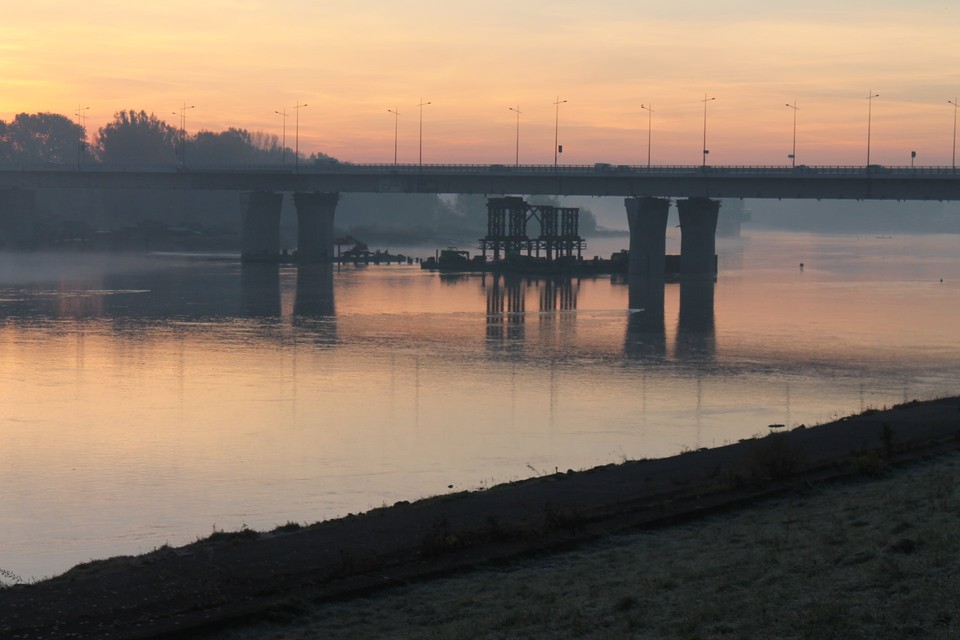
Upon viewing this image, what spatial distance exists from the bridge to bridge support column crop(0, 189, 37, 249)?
9.37 metres

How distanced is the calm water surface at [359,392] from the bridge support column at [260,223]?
5991 centimetres

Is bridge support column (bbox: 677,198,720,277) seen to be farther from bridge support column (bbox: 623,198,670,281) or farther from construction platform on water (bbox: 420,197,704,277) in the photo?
construction platform on water (bbox: 420,197,704,277)

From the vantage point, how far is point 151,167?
168 m

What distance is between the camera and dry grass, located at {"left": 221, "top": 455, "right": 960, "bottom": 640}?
15.5 m

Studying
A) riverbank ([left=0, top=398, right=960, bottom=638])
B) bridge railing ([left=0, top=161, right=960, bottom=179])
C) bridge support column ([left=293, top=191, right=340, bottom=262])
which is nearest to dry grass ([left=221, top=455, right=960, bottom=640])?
riverbank ([left=0, top=398, right=960, bottom=638])

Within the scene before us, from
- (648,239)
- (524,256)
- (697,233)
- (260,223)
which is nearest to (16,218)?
(260,223)

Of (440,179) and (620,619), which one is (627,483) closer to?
(620,619)

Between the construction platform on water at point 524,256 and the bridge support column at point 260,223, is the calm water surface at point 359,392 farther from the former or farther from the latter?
the bridge support column at point 260,223

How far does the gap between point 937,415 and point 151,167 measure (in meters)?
147

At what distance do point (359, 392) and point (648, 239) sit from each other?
9211 cm

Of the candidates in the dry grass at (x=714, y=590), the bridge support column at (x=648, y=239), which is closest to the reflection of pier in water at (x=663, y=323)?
the bridge support column at (x=648, y=239)

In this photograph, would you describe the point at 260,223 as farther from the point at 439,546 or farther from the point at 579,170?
the point at 439,546

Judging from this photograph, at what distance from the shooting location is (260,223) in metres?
155

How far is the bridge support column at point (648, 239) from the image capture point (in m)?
132
